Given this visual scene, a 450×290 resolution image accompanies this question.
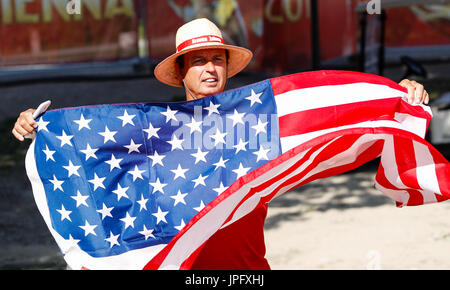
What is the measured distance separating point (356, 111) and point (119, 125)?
135 cm

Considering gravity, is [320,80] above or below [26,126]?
above

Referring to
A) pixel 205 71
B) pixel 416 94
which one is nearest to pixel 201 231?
pixel 205 71

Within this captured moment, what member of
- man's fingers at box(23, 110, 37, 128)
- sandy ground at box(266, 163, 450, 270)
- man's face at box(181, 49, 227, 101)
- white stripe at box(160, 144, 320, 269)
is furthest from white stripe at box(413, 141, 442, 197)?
man's fingers at box(23, 110, 37, 128)

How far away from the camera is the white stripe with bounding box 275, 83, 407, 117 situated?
3.90m

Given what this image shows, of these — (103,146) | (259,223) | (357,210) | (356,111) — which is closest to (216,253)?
(259,223)

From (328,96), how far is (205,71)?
2.49ft

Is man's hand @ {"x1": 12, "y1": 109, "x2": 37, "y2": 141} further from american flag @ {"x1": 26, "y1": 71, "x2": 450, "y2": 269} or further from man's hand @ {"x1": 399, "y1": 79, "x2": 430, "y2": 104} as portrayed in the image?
man's hand @ {"x1": 399, "y1": 79, "x2": 430, "y2": 104}

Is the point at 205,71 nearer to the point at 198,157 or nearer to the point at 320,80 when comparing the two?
the point at 198,157

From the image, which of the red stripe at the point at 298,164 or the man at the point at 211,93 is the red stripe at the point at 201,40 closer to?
the man at the point at 211,93

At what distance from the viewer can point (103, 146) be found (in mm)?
3684

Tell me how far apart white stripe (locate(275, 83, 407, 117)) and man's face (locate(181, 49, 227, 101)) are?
1.32 feet

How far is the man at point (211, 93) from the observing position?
3605 millimetres

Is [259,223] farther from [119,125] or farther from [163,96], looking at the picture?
[163,96]

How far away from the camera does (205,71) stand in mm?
3654
